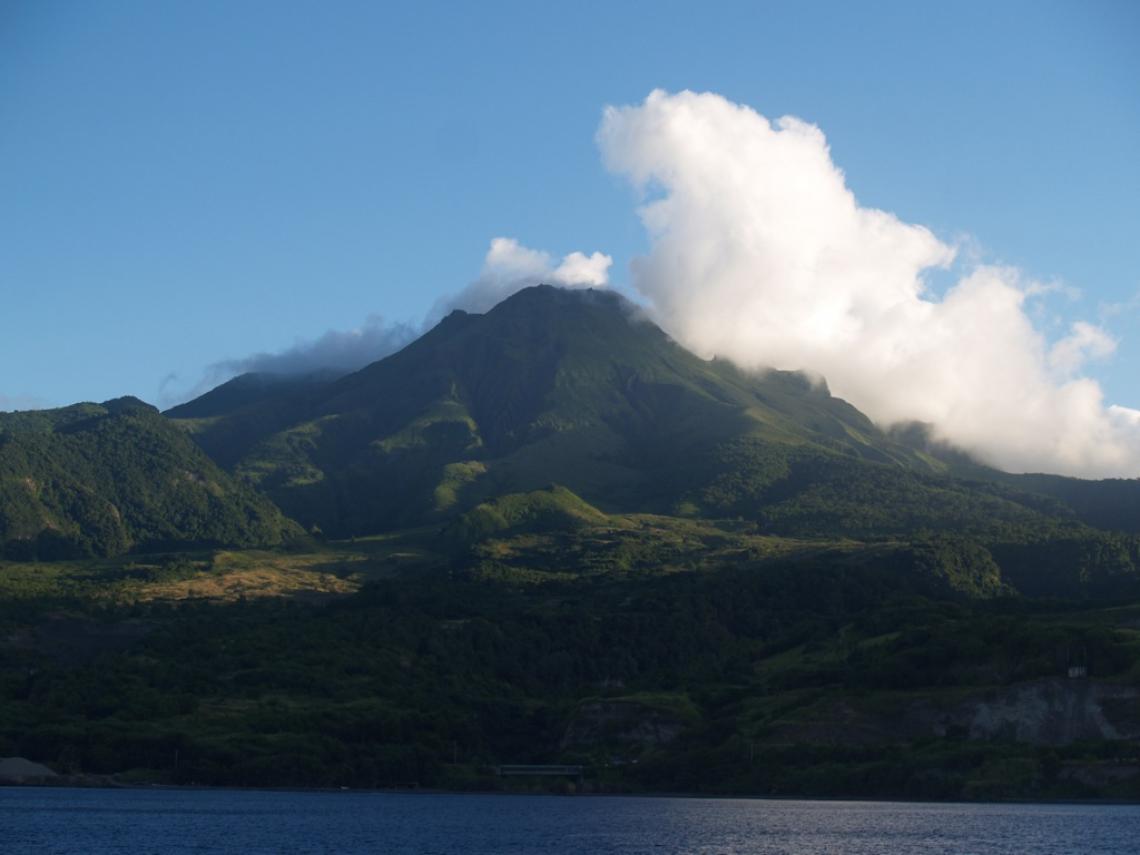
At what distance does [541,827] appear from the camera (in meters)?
159

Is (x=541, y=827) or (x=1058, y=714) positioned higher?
(x=1058, y=714)

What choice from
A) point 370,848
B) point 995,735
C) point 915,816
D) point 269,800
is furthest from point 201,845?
point 995,735

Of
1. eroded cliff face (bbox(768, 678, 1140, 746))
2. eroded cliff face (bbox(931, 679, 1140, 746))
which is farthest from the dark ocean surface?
eroded cliff face (bbox(931, 679, 1140, 746))

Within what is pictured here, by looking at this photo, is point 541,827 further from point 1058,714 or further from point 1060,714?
point 1060,714

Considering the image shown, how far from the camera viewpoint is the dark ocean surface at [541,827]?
437 feet

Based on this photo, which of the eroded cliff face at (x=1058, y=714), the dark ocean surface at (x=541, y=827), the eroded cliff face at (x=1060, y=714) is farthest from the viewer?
the eroded cliff face at (x=1058, y=714)

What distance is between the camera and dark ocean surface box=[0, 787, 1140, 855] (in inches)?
5241

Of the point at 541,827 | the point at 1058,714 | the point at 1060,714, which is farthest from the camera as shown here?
the point at 1058,714

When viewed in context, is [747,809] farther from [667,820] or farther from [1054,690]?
[1054,690]

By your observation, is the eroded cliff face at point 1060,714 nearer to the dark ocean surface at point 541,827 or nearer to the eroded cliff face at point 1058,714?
the eroded cliff face at point 1058,714

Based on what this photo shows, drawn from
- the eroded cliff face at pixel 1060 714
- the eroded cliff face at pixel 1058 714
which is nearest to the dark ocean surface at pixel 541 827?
the eroded cliff face at pixel 1058 714

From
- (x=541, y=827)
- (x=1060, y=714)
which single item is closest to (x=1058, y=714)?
(x=1060, y=714)

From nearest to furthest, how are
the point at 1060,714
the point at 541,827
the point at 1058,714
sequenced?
the point at 541,827 → the point at 1060,714 → the point at 1058,714

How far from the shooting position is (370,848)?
430ft
